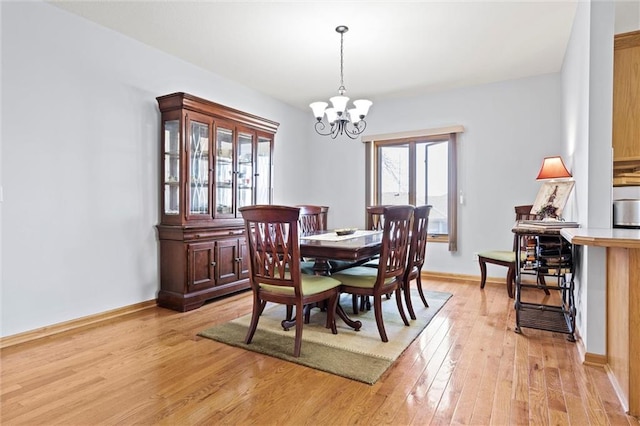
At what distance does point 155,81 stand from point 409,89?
307 centimetres

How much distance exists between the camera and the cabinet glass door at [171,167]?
344cm

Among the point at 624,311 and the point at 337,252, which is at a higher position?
the point at 337,252

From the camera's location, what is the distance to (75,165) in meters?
2.90

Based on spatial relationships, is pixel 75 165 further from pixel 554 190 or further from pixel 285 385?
pixel 554 190

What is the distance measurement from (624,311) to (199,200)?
10.9 feet

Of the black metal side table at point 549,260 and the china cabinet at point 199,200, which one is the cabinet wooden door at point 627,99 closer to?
the black metal side table at point 549,260

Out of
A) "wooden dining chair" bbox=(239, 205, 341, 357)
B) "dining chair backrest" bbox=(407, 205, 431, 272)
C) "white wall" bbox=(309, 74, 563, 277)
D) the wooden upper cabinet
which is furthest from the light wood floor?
"white wall" bbox=(309, 74, 563, 277)

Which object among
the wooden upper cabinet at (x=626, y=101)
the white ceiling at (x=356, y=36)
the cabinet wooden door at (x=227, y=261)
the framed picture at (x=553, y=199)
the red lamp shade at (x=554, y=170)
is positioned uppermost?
the white ceiling at (x=356, y=36)

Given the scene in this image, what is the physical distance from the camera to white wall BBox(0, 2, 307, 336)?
2.57 metres

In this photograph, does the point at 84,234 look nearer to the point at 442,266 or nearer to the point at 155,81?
the point at 155,81

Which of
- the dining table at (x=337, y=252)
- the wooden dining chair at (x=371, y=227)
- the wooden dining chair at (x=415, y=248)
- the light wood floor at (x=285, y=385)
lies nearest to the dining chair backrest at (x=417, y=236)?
the wooden dining chair at (x=415, y=248)

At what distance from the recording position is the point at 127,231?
130 inches

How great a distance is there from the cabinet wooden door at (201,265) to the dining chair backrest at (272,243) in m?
1.17

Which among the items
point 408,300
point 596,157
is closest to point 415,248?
point 408,300
